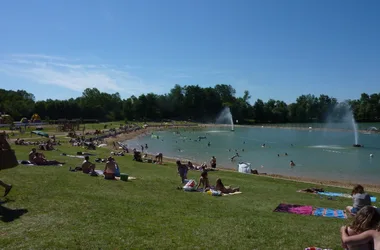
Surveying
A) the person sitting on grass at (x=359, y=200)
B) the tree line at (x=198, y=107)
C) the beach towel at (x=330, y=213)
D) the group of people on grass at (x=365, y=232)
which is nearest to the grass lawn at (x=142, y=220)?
the beach towel at (x=330, y=213)

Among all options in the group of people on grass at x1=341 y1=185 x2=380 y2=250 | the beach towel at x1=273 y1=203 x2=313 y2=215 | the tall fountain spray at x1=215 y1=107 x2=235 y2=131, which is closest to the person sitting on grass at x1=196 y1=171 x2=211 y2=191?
the beach towel at x1=273 y1=203 x2=313 y2=215

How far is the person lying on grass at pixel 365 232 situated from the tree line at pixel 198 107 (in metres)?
115


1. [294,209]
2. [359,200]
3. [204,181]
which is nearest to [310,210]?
[294,209]

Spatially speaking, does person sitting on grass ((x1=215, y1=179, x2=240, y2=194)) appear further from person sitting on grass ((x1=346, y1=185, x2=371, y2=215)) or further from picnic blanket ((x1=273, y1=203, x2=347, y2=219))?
person sitting on grass ((x1=346, y1=185, x2=371, y2=215))

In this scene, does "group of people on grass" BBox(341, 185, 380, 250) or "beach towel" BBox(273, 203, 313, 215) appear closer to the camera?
"group of people on grass" BBox(341, 185, 380, 250)

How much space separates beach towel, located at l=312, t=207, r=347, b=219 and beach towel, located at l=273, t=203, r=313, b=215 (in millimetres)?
259

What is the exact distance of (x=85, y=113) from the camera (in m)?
123

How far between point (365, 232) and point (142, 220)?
6069 mm

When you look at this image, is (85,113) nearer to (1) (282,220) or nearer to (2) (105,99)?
(2) (105,99)

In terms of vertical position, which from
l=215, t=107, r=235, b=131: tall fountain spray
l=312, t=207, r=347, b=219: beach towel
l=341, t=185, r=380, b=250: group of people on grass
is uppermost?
l=215, t=107, r=235, b=131: tall fountain spray

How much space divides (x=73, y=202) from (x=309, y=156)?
151 feet

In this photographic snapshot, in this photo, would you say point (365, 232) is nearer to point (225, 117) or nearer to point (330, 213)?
point (330, 213)

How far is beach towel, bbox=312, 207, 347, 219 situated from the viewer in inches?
493

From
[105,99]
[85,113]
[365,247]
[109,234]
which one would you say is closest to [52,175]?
[109,234]
